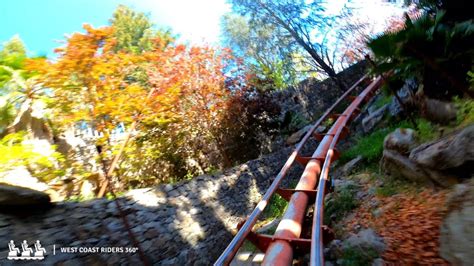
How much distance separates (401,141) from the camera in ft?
17.0

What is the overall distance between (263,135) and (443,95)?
17.2 ft

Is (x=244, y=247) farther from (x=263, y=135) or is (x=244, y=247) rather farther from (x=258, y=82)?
(x=258, y=82)

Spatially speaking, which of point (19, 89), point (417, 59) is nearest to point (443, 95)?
point (417, 59)

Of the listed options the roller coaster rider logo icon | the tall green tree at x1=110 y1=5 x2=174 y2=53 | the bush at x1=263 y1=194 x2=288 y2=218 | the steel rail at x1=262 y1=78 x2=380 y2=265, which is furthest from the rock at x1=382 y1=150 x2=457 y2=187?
the tall green tree at x1=110 y1=5 x2=174 y2=53

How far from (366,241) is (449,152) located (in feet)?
5.00

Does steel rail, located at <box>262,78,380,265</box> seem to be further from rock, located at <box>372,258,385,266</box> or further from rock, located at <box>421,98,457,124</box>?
rock, located at <box>421,98,457,124</box>

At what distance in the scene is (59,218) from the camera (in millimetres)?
3869

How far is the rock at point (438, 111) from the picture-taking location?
5074 mm

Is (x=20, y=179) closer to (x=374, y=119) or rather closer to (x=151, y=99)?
(x=151, y=99)

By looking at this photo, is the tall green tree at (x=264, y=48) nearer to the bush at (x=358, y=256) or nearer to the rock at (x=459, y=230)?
the bush at (x=358, y=256)

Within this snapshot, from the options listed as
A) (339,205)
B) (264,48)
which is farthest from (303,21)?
(339,205)

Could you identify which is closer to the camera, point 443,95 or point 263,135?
point 443,95

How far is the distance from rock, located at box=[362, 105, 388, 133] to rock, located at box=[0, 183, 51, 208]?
8.03 m

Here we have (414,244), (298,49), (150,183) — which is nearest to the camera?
(414,244)
